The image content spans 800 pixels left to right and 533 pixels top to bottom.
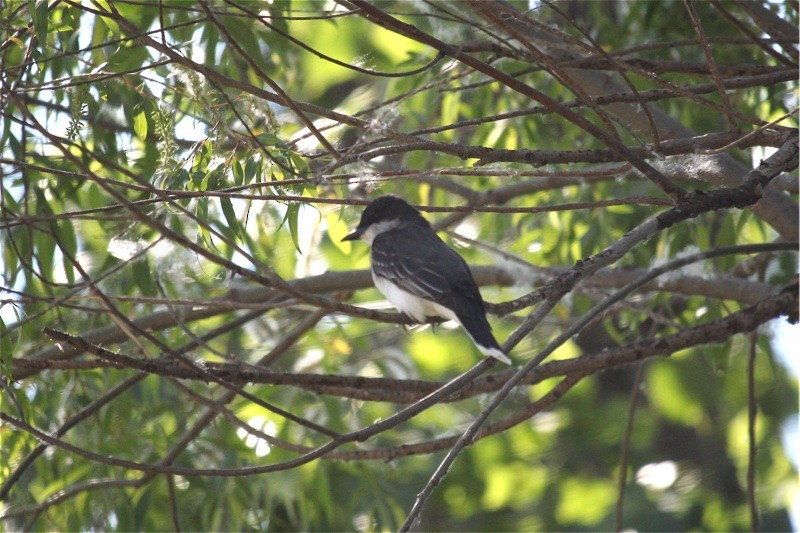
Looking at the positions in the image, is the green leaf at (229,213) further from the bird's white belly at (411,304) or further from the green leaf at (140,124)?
the bird's white belly at (411,304)

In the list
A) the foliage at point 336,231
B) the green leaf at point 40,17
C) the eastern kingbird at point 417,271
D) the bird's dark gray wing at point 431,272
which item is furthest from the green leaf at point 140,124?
the bird's dark gray wing at point 431,272

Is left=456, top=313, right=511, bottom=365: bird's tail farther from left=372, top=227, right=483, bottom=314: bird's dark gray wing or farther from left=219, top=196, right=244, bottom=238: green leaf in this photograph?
left=219, top=196, right=244, bottom=238: green leaf

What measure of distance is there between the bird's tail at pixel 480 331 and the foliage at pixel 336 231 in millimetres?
A: 105

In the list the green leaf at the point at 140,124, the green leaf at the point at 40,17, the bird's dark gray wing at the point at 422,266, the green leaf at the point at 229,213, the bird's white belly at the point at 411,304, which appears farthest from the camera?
the bird's white belly at the point at 411,304

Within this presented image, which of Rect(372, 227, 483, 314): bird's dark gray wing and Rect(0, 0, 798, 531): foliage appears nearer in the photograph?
Rect(0, 0, 798, 531): foliage

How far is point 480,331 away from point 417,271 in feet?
1.75

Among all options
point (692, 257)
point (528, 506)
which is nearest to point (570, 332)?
point (692, 257)

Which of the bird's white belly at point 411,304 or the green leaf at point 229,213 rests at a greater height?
the bird's white belly at point 411,304

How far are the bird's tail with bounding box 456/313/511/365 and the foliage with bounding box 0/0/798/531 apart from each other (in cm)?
10

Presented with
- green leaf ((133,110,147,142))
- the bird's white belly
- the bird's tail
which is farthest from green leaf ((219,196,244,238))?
the bird's white belly

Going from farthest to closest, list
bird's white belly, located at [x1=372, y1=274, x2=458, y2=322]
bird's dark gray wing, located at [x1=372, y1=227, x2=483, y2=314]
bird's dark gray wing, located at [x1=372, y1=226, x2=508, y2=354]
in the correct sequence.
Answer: bird's white belly, located at [x1=372, y1=274, x2=458, y2=322] → bird's dark gray wing, located at [x1=372, y1=227, x2=483, y2=314] → bird's dark gray wing, located at [x1=372, y1=226, x2=508, y2=354]

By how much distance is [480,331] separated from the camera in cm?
315

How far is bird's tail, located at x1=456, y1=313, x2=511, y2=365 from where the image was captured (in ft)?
9.57

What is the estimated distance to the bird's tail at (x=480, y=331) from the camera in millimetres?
2916
